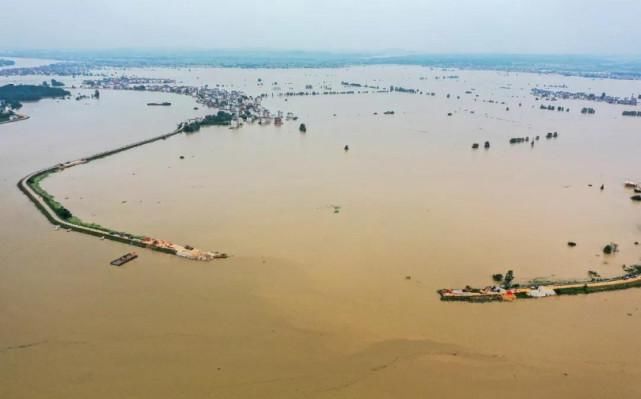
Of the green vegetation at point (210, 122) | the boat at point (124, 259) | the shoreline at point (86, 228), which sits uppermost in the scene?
the green vegetation at point (210, 122)

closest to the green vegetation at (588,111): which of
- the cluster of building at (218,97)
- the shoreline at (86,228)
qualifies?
the cluster of building at (218,97)

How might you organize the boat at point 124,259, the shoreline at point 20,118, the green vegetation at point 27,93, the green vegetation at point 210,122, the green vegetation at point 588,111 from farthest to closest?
the green vegetation at point 27,93 < the green vegetation at point 588,111 < the shoreline at point 20,118 < the green vegetation at point 210,122 < the boat at point 124,259

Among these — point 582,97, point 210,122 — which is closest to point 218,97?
point 210,122

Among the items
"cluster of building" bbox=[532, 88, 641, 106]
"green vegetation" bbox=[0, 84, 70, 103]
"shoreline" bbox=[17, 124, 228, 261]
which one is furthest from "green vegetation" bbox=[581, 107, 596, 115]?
"green vegetation" bbox=[0, 84, 70, 103]

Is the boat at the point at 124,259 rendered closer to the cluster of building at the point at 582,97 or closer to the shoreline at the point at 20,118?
the shoreline at the point at 20,118

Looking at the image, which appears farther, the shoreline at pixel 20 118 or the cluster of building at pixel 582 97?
the cluster of building at pixel 582 97

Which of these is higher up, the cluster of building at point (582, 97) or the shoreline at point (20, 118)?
the cluster of building at point (582, 97)

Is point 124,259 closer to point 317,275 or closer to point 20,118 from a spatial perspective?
point 317,275
